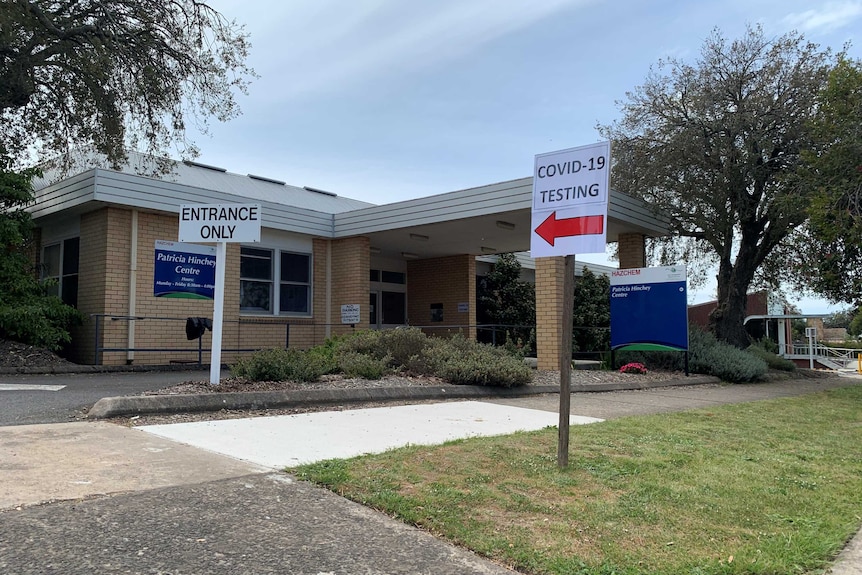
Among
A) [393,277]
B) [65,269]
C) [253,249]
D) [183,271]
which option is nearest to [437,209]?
[253,249]

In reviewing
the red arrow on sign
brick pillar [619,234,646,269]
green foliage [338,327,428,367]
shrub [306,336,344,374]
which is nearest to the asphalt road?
shrub [306,336,344,374]

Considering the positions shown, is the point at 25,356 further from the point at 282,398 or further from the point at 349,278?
the point at 349,278

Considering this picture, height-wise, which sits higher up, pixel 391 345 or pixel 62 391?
pixel 391 345

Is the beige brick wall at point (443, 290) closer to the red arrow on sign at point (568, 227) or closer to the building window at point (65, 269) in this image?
the building window at point (65, 269)

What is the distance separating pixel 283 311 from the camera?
57.2 ft

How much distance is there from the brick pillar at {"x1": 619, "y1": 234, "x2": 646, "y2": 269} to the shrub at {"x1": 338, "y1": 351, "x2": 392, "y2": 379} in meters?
8.67

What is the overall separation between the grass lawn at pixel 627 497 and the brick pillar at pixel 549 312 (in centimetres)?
714

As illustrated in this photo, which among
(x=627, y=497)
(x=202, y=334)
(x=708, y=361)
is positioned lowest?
(x=627, y=497)

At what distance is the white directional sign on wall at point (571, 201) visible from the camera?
5.36 m

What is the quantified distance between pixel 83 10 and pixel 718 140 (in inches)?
584

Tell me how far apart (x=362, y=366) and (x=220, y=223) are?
3162mm

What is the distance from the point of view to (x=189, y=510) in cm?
402

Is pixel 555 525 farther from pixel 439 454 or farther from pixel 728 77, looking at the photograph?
pixel 728 77

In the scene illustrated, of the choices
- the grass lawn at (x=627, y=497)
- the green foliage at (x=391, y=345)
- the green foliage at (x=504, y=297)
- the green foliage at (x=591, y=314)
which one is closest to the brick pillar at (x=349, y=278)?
the green foliage at (x=391, y=345)
